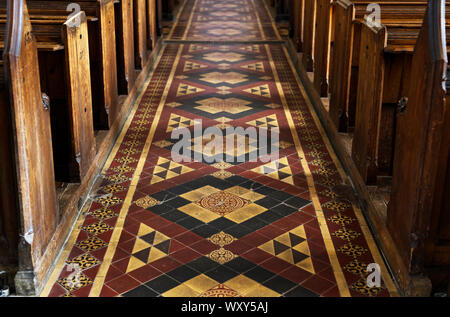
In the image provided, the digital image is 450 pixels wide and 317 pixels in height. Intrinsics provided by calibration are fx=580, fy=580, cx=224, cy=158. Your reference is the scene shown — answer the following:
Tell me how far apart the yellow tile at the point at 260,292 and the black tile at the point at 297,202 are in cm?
108

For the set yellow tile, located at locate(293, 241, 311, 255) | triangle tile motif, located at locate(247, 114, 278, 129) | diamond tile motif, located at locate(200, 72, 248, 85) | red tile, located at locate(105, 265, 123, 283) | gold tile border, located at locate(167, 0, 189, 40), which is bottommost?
red tile, located at locate(105, 265, 123, 283)

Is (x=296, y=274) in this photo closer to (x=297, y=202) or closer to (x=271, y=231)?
(x=271, y=231)

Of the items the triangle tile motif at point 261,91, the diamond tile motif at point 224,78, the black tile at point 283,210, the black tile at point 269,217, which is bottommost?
the black tile at point 269,217

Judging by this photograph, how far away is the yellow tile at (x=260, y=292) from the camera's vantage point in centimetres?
318

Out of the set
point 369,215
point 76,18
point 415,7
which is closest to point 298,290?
point 369,215

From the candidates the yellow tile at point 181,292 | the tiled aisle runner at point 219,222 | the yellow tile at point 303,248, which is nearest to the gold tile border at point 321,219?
the tiled aisle runner at point 219,222

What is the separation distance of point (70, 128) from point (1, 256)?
115 cm

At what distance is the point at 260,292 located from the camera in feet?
10.5

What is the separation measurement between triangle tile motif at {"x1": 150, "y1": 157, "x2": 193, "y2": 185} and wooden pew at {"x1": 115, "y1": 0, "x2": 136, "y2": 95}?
1.52 metres

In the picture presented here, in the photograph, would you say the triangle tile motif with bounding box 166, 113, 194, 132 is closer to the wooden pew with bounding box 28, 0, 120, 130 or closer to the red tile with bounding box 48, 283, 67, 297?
the wooden pew with bounding box 28, 0, 120, 130

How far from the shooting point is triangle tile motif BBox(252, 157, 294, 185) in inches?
184

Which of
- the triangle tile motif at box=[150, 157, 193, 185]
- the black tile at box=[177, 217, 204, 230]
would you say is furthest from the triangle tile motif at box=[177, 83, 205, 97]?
the black tile at box=[177, 217, 204, 230]

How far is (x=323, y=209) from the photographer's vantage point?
13.7 feet

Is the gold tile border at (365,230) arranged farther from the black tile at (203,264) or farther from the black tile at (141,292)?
the black tile at (141,292)
